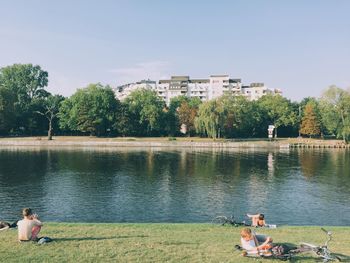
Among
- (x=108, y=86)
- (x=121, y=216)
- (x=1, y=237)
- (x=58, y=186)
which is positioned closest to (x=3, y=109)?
(x=108, y=86)

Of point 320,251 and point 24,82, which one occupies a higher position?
point 24,82

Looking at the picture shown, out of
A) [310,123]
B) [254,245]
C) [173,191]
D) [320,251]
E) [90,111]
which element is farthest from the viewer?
[310,123]

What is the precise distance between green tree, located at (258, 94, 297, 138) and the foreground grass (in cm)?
10384

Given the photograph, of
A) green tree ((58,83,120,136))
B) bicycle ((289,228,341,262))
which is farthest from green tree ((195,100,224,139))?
bicycle ((289,228,341,262))

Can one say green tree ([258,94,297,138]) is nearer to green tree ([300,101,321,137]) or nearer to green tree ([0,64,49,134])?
green tree ([300,101,321,137])

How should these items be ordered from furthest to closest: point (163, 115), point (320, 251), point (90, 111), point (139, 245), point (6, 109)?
1. point (163, 115)
2. point (90, 111)
3. point (6, 109)
4. point (139, 245)
5. point (320, 251)

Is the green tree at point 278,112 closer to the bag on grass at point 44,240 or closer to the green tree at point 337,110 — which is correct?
the green tree at point 337,110

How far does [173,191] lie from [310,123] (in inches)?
3466

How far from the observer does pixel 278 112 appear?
120 meters

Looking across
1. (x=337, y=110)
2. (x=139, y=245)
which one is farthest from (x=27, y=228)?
(x=337, y=110)

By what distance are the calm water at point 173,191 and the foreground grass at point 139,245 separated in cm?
980

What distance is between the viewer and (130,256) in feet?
42.3

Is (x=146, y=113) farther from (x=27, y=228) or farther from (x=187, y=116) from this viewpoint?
(x=27, y=228)

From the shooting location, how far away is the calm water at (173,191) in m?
29.2
